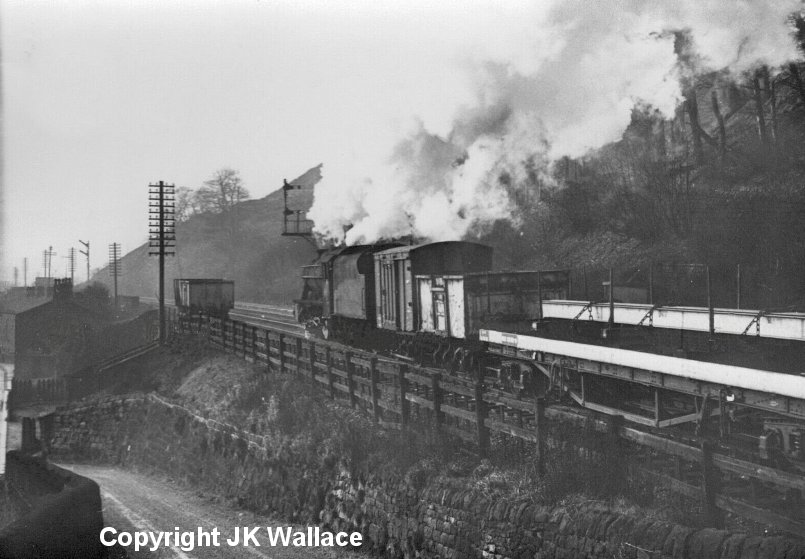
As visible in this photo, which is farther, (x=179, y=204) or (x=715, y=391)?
(x=179, y=204)

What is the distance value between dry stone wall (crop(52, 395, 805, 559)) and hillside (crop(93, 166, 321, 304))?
110 ft

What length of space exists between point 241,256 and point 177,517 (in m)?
54.6

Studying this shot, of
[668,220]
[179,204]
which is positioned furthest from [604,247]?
[179,204]

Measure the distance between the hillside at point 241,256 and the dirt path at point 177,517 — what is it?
3241 centimetres

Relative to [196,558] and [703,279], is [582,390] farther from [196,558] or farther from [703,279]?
[703,279]

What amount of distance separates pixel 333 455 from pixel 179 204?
243ft

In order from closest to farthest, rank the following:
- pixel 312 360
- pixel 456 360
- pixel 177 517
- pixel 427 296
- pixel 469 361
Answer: pixel 177 517, pixel 312 360, pixel 469 361, pixel 456 360, pixel 427 296

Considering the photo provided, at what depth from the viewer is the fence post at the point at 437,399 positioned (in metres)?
9.77

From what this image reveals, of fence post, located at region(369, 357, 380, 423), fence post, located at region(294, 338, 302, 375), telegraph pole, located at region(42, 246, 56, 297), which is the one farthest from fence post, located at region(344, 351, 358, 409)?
telegraph pole, located at region(42, 246, 56, 297)

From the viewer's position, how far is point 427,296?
655 inches

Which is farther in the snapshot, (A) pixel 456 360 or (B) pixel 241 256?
(B) pixel 241 256

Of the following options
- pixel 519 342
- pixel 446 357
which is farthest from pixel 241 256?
pixel 519 342

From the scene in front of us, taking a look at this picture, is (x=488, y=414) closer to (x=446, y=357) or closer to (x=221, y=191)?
(x=446, y=357)

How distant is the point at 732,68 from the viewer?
12273 millimetres
